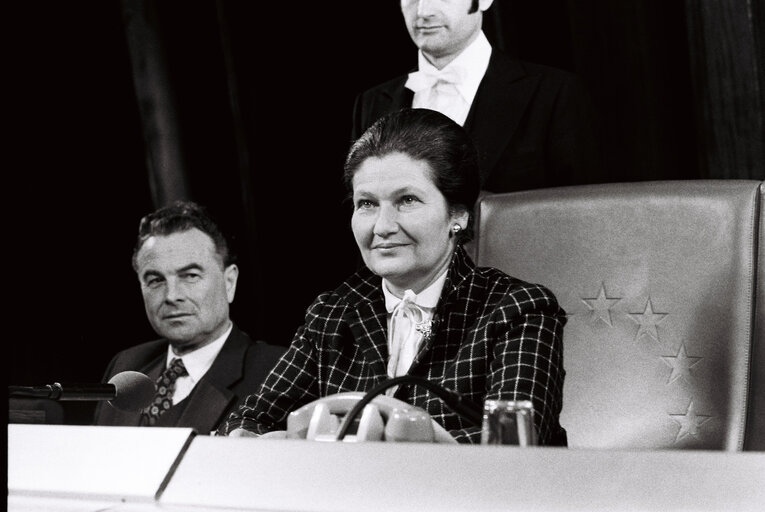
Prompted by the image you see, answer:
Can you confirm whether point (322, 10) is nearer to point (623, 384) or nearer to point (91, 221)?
point (91, 221)

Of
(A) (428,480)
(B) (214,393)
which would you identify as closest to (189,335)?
(B) (214,393)

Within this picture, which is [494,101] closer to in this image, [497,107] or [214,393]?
[497,107]

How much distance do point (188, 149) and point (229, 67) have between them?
288 mm

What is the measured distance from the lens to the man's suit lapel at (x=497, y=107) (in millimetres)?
2314

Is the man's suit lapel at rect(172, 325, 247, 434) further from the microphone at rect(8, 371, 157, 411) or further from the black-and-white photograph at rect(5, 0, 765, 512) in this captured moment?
the microphone at rect(8, 371, 157, 411)

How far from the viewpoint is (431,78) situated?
248 centimetres

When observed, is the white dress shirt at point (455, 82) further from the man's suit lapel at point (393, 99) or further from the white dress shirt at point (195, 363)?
the white dress shirt at point (195, 363)

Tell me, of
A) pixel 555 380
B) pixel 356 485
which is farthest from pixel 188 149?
pixel 356 485

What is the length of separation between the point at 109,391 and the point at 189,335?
1.53 m

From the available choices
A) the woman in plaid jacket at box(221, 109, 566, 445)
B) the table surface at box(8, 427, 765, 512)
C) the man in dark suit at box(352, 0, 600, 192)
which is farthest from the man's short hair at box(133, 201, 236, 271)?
the table surface at box(8, 427, 765, 512)

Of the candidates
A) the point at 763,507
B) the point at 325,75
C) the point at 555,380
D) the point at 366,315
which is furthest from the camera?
the point at 325,75

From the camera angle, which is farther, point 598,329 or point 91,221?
point 91,221

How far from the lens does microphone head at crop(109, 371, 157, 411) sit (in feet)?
3.62

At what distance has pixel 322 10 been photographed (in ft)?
10.6
